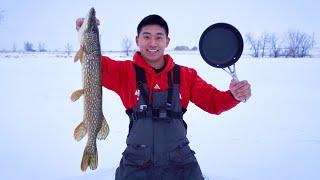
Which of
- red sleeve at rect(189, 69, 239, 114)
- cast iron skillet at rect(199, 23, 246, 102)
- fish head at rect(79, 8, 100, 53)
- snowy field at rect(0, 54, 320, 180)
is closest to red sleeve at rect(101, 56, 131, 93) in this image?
fish head at rect(79, 8, 100, 53)

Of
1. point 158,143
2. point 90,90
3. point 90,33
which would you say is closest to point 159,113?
point 158,143

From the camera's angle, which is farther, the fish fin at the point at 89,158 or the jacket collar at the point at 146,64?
the jacket collar at the point at 146,64

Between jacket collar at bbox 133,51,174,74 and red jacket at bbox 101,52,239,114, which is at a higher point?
jacket collar at bbox 133,51,174,74

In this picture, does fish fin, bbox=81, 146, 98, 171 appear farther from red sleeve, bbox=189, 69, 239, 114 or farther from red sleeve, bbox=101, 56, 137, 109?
red sleeve, bbox=189, 69, 239, 114

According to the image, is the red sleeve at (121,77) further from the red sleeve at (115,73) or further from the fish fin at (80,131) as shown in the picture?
the fish fin at (80,131)

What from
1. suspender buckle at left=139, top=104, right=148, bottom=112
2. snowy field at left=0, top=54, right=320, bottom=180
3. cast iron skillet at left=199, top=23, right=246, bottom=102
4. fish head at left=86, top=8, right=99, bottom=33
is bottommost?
snowy field at left=0, top=54, right=320, bottom=180

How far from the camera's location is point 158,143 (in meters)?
3.12

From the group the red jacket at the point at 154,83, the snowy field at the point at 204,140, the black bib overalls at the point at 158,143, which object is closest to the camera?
the black bib overalls at the point at 158,143

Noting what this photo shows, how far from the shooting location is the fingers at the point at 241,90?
10.4ft

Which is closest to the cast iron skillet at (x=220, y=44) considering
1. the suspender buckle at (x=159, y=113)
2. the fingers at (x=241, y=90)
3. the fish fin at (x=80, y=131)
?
the fingers at (x=241, y=90)

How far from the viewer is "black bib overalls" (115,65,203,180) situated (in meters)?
3.11

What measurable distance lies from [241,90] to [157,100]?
759 mm

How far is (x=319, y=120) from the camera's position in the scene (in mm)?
9094

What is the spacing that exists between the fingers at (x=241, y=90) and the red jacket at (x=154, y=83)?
12 cm
